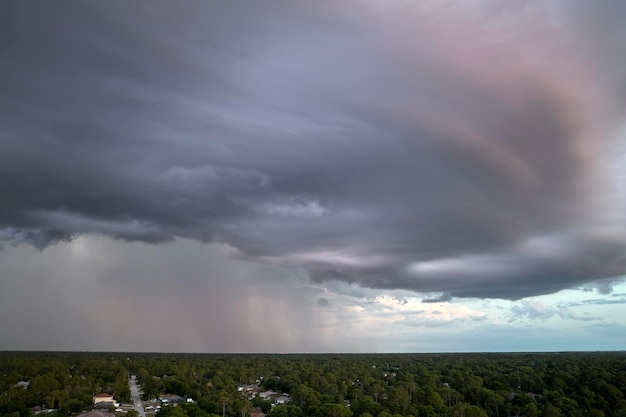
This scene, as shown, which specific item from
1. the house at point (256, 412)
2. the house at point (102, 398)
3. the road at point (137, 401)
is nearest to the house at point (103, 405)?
the house at point (102, 398)

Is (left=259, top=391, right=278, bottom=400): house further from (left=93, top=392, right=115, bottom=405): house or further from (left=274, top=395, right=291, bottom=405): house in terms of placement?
(left=93, top=392, right=115, bottom=405): house

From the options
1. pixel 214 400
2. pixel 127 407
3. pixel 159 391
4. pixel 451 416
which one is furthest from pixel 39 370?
pixel 451 416

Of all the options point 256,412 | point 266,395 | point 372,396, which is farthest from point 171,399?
point 372,396

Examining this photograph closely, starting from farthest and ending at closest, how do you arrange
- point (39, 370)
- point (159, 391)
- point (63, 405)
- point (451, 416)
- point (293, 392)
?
point (39, 370) → point (159, 391) → point (293, 392) → point (63, 405) → point (451, 416)

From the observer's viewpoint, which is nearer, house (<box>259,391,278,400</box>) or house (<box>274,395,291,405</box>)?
house (<box>274,395,291,405</box>)

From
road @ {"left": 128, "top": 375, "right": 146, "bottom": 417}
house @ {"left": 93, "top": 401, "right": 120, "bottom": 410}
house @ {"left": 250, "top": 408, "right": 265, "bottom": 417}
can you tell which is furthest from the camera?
road @ {"left": 128, "top": 375, "right": 146, "bottom": 417}

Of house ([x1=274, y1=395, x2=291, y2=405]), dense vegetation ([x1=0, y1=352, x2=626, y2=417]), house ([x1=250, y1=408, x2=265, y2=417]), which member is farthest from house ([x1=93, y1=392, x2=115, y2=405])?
house ([x1=274, y1=395, x2=291, y2=405])

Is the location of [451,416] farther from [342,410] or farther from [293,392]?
[293,392]

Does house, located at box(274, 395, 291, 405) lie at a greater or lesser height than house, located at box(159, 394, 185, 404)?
lesser

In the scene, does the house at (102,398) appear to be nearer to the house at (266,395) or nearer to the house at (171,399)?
the house at (171,399)
